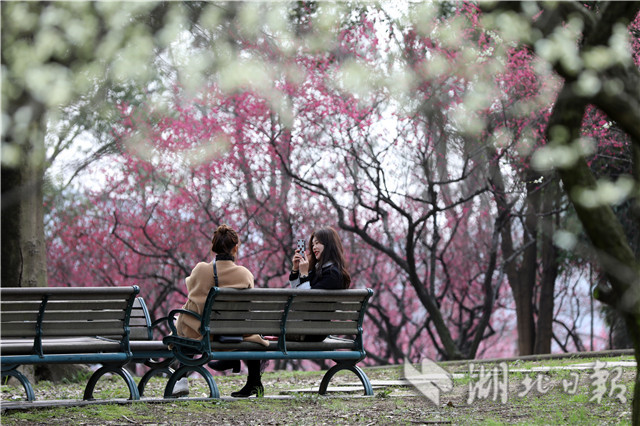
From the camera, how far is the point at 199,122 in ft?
54.4

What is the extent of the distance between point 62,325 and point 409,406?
2.67m

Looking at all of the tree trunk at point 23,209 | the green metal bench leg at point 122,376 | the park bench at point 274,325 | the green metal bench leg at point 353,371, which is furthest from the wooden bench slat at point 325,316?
the tree trunk at point 23,209

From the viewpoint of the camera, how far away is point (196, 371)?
21.2ft

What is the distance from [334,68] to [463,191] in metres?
3.58

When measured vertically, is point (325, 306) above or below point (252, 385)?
above

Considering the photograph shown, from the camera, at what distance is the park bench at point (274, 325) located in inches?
247

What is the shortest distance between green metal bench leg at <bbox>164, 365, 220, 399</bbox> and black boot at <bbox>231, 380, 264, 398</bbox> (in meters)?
0.51

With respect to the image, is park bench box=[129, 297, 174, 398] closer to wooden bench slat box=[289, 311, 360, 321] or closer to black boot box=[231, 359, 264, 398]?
black boot box=[231, 359, 264, 398]

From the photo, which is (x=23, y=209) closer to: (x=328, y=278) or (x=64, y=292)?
(x=64, y=292)

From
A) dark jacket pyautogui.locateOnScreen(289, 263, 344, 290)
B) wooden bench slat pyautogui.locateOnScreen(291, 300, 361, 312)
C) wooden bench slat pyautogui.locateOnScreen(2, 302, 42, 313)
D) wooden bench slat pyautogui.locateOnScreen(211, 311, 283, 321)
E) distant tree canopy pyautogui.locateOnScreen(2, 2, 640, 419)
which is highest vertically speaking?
distant tree canopy pyautogui.locateOnScreen(2, 2, 640, 419)

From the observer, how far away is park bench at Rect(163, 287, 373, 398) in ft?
20.6

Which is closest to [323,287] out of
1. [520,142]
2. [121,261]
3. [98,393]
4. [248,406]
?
[248,406]

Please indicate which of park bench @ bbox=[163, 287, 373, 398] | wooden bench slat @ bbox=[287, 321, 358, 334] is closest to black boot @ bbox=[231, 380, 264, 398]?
park bench @ bbox=[163, 287, 373, 398]


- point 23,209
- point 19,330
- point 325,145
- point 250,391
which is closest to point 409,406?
point 250,391
